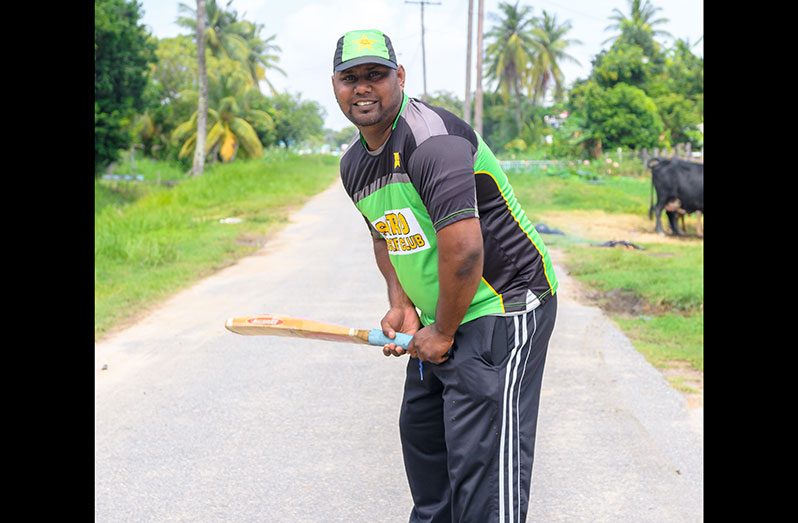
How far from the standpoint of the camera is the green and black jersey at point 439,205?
8.96 ft

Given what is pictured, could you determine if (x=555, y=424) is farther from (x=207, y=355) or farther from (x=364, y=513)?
(x=207, y=355)

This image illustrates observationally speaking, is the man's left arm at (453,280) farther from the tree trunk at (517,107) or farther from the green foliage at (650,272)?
the tree trunk at (517,107)

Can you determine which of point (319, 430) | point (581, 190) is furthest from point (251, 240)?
point (319, 430)

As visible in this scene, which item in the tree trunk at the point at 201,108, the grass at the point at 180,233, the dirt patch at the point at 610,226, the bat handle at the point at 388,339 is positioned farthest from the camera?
the tree trunk at the point at 201,108

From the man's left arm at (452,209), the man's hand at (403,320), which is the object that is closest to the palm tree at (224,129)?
the man's hand at (403,320)

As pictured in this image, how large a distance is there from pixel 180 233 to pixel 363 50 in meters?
12.8

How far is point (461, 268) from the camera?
2762 mm

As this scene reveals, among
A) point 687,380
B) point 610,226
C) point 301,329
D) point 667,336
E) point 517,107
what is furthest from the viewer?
point 517,107

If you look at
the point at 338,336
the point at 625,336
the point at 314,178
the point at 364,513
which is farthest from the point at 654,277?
the point at 314,178

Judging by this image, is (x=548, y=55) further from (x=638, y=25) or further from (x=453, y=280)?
(x=453, y=280)

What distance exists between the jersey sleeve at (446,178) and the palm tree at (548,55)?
2262 inches

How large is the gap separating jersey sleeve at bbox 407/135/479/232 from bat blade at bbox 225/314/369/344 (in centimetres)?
67

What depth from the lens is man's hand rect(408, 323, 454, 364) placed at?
2.92 metres

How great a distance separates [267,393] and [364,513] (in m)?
2.04
